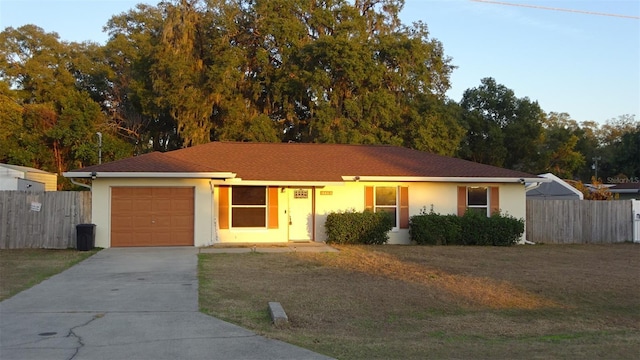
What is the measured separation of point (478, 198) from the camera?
75.1ft

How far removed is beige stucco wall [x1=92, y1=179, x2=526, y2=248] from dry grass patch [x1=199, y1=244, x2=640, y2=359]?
2983 mm

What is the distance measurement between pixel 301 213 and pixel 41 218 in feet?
28.4

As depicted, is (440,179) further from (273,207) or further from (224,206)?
(224,206)

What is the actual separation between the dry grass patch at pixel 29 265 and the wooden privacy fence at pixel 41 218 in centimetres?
73

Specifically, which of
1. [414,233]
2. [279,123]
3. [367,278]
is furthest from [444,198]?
[279,123]

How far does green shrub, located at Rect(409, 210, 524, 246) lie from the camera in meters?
21.4

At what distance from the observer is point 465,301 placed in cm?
1084

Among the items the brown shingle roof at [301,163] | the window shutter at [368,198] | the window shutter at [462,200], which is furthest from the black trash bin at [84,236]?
the window shutter at [462,200]

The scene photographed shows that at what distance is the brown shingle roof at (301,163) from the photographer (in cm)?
2062

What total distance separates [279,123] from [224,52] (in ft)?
16.6

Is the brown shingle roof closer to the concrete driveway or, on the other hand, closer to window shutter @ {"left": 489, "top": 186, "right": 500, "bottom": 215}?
window shutter @ {"left": 489, "top": 186, "right": 500, "bottom": 215}

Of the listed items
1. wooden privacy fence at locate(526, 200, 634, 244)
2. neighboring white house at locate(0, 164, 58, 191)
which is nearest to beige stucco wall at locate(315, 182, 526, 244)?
wooden privacy fence at locate(526, 200, 634, 244)

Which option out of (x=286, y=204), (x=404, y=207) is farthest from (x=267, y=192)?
(x=404, y=207)

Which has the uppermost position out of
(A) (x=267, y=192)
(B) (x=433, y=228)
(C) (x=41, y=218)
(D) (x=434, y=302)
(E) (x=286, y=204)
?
(A) (x=267, y=192)
